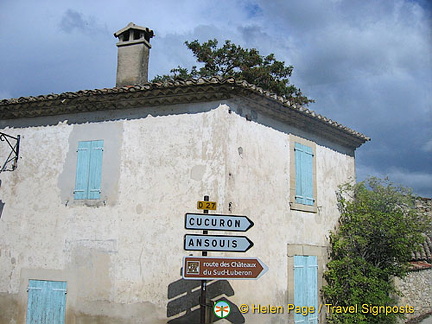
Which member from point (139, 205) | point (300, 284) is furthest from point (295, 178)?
point (139, 205)

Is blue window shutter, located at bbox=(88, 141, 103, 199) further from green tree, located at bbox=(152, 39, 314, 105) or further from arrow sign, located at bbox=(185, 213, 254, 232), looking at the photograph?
green tree, located at bbox=(152, 39, 314, 105)

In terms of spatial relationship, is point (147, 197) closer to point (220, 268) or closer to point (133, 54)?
point (220, 268)

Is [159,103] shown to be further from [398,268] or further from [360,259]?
[398,268]

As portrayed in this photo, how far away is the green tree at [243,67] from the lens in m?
20.7

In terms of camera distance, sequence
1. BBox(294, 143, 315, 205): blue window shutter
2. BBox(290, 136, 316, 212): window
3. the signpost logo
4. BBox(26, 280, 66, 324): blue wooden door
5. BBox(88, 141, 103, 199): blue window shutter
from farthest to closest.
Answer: BBox(294, 143, 315, 205): blue window shutter → BBox(290, 136, 316, 212): window → BBox(88, 141, 103, 199): blue window shutter → BBox(26, 280, 66, 324): blue wooden door → the signpost logo

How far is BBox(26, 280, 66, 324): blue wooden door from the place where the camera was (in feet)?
29.9

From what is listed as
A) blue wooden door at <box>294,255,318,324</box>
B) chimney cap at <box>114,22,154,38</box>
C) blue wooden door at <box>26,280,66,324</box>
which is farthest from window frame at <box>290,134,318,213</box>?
blue wooden door at <box>26,280,66,324</box>

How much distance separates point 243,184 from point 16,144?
5545mm

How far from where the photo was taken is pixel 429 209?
15.0 metres

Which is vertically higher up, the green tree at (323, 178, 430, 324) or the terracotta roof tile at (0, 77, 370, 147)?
the terracotta roof tile at (0, 77, 370, 147)

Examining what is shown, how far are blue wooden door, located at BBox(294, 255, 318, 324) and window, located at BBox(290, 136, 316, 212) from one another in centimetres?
119

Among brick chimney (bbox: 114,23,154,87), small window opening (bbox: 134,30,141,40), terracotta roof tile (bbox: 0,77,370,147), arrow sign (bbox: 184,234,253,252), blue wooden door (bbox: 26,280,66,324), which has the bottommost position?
blue wooden door (bbox: 26,280,66,324)

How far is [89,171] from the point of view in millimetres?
9438

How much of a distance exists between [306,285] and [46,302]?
561 centimetres
